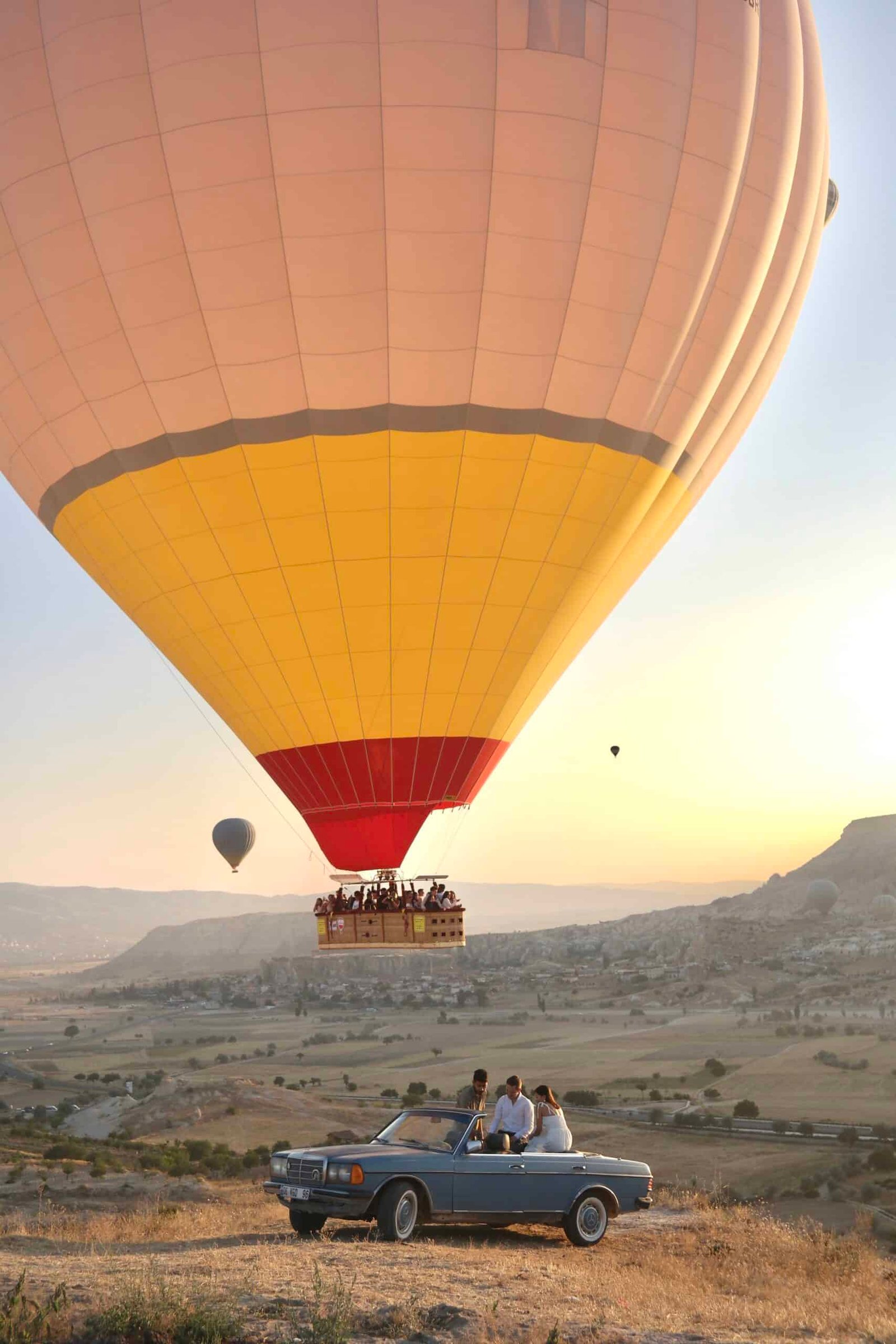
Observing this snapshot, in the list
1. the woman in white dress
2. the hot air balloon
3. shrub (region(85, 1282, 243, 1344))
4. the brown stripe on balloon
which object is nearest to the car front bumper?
the woman in white dress

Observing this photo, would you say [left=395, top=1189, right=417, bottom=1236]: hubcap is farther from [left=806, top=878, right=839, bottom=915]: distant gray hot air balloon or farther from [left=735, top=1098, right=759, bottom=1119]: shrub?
[left=806, top=878, right=839, bottom=915]: distant gray hot air balloon

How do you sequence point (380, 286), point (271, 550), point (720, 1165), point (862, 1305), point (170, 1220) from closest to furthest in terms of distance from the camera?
point (862, 1305) < point (170, 1220) < point (380, 286) < point (271, 550) < point (720, 1165)

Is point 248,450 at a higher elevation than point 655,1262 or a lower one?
higher

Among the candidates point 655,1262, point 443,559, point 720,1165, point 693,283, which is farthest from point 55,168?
point 720,1165

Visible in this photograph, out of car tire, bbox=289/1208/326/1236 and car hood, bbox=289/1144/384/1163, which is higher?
car hood, bbox=289/1144/384/1163

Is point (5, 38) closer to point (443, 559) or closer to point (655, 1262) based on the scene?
point (443, 559)

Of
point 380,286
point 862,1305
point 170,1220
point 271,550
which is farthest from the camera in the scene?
point 271,550

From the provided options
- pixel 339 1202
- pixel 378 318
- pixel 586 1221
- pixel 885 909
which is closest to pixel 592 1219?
pixel 586 1221
